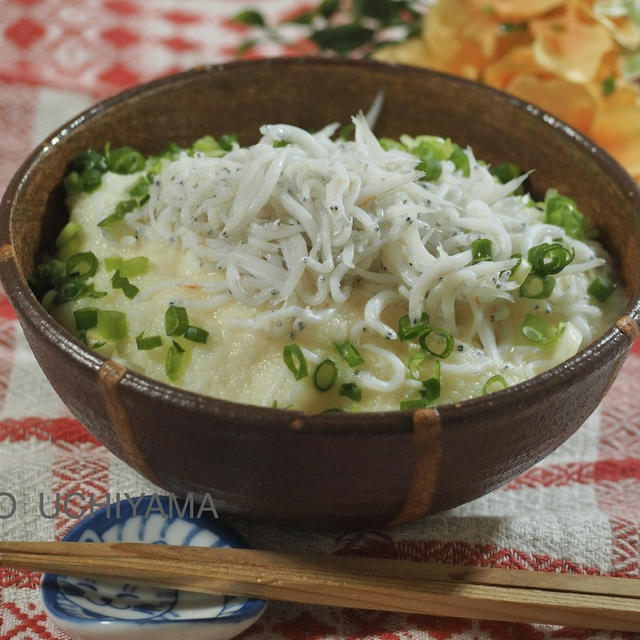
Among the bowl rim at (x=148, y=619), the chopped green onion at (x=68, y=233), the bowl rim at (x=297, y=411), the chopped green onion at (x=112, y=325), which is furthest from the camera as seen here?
the chopped green onion at (x=68, y=233)

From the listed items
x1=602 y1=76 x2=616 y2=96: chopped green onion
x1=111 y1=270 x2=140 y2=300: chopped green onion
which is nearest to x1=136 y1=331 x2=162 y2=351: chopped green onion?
x1=111 y1=270 x2=140 y2=300: chopped green onion

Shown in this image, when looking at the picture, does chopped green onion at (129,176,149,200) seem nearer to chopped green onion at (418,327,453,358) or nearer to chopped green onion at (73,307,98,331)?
chopped green onion at (73,307,98,331)

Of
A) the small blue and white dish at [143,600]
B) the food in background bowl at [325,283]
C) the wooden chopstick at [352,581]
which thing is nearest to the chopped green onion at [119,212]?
the food in background bowl at [325,283]

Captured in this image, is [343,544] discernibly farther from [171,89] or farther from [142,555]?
[171,89]

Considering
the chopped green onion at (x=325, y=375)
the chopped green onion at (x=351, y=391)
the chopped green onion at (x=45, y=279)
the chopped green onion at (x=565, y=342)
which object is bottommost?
the chopped green onion at (x=45, y=279)

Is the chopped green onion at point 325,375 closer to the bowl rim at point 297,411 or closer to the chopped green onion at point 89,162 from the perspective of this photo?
the bowl rim at point 297,411

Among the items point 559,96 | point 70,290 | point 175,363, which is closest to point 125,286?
point 70,290

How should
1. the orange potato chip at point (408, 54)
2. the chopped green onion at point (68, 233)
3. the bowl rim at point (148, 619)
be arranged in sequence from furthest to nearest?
the orange potato chip at point (408, 54), the chopped green onion at point (68, 233), the bowl rim at point (148, 619)

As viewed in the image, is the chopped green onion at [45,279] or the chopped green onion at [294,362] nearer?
the chopped green onion at [294,362]

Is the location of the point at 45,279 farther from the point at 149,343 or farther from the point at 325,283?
the point at 325,283
